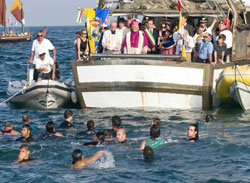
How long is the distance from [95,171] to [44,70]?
26.8 ft

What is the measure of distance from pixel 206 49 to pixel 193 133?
190 inches

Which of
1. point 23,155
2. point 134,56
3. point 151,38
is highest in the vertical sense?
point 151,38

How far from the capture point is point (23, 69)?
36.7m

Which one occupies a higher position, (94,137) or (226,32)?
(226,32)

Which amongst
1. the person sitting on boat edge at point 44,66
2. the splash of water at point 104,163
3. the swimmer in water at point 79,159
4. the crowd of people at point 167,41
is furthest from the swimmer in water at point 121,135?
the person sitting on boat edge at point 44,66

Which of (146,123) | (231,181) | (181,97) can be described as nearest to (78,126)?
(146,123)

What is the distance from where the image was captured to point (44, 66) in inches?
786

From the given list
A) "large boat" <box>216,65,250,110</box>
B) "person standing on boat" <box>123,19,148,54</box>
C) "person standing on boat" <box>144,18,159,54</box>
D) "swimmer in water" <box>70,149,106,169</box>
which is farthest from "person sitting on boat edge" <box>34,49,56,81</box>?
"swimmer in water" <box>70,149,106,169</box>

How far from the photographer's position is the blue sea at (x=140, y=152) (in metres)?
12.1

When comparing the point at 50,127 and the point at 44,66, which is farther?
the point at 44,66

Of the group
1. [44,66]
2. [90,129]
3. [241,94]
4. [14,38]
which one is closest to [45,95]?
[44,66]

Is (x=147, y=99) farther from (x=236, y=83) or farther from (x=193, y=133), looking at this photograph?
(x=193, y=133)

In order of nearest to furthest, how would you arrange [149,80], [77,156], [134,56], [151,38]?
1. [77,156]
2. [134,56]
3. [149,80]
4. [151,38]

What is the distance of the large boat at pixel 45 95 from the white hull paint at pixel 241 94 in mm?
5083
